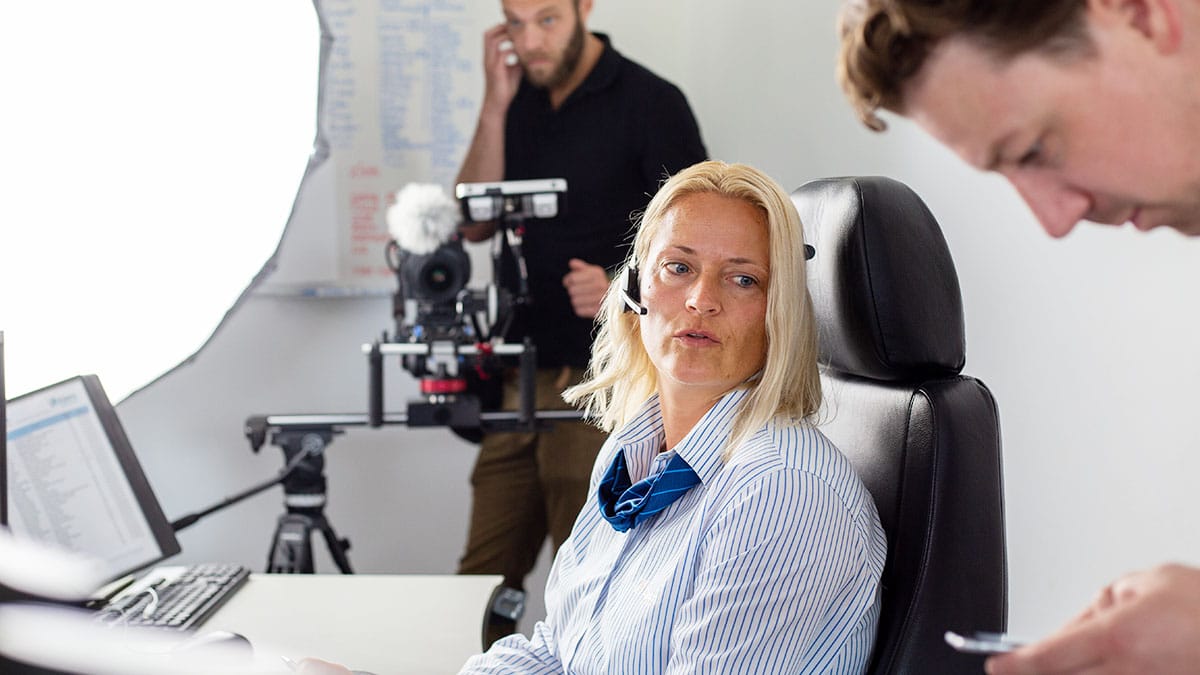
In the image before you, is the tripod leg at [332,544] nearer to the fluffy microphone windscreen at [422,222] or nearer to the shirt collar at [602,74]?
the fluffy microphone windscreen at [422,222]

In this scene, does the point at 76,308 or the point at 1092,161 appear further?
the point at 76,308

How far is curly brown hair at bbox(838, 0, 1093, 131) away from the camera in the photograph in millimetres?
609

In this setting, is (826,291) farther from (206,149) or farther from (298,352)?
(298,352)

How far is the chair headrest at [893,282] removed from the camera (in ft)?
3.82

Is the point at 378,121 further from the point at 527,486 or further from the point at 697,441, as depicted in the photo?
the point at 697,441

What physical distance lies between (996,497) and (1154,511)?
490mm

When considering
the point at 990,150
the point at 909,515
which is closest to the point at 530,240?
the point at 909,515

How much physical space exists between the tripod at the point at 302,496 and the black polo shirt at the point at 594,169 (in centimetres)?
55

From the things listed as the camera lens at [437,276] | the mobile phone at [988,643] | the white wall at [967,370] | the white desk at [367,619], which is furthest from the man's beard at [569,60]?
the mobile phone at [988,643]

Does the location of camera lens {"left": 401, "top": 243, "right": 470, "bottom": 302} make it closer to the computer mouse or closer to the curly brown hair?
the computer mouse

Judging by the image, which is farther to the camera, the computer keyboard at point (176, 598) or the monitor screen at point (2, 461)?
the computer keyboard at point (176, 598)

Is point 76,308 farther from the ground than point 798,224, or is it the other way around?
point 798,224

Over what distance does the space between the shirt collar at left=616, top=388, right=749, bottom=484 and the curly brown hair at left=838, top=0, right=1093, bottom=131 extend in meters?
0.66

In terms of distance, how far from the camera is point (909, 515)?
113 cm
